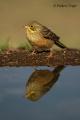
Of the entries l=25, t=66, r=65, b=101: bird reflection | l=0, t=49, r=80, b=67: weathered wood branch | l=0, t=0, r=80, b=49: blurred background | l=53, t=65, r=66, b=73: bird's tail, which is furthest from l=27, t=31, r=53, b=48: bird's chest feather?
l=25, t=66, r=65, b=101: bird reflection

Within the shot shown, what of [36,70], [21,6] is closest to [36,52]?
[36,70]

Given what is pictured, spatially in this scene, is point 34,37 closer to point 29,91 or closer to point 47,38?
point 47,38

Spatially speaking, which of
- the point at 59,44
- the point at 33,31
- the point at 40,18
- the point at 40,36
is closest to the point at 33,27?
the point at 33,31

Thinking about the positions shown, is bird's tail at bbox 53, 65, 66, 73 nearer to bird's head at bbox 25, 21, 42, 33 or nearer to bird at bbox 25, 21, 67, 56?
bird at bbox 25, 21, 67, 56

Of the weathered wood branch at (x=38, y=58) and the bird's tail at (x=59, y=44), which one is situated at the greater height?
the bird's tail at (x=59, y=44)

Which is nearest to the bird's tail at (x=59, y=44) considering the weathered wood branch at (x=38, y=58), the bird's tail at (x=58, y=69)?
the weathered wood branch at (x=38, y=58)

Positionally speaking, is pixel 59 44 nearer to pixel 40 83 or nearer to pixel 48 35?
pixel 48 35

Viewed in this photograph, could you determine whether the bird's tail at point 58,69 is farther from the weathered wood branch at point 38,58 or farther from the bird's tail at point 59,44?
the bird's tail at point 59,44
